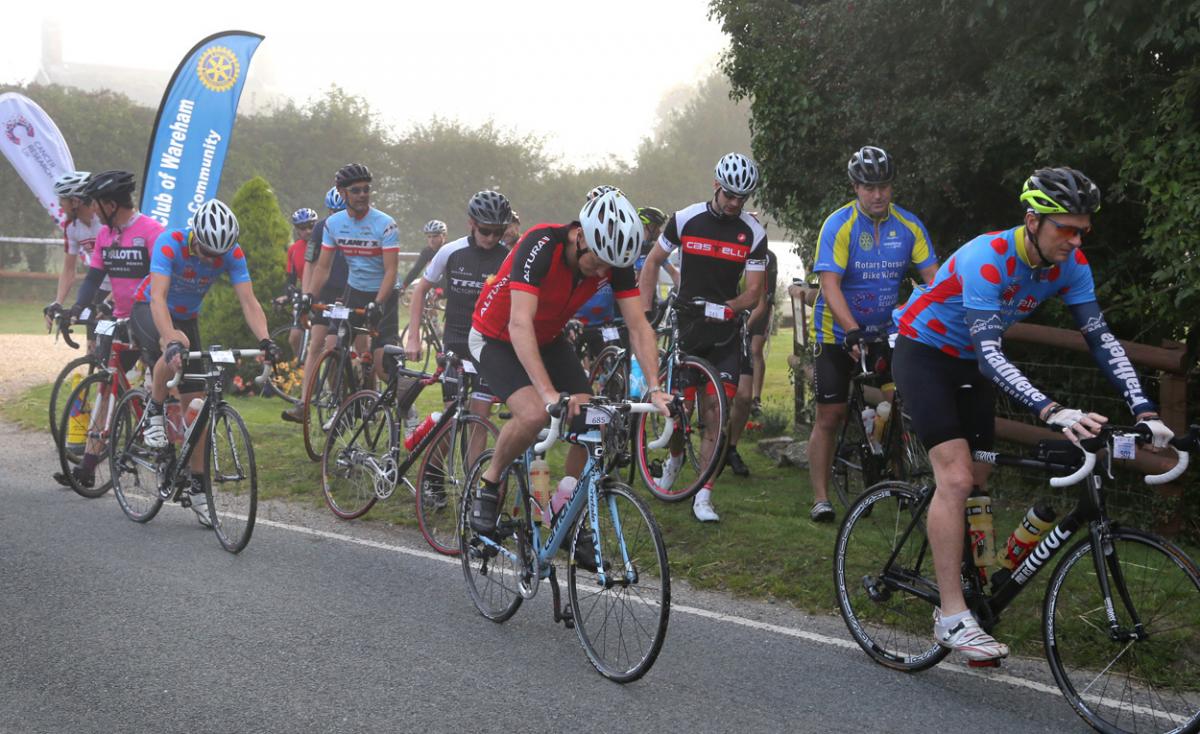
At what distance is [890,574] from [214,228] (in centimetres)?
491

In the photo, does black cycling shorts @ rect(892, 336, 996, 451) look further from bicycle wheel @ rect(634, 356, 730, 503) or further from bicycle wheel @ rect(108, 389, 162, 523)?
bicycle wheel @ rect(108, 389, 162, 523)

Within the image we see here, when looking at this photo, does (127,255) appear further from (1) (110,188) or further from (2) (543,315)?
(2) (543,315)

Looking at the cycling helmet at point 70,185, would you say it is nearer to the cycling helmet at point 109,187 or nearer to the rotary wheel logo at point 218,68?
the cycling helmet at point 109,187

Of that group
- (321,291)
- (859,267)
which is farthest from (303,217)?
(859,267)

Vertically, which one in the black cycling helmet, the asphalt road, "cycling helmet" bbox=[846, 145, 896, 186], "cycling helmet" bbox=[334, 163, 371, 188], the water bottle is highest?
"cycling helmet" bbox=[846, 145, 896, 186]

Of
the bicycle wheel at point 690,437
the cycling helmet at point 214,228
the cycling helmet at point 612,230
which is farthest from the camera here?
the cycling helmet at point 214,228

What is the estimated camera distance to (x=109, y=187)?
29.0 feet

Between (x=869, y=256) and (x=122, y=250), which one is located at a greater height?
(x=869, y=256)

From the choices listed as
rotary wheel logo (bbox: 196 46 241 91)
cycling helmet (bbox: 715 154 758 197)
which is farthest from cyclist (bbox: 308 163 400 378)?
rotary wheel logo (bbox: 196 46 241 91)

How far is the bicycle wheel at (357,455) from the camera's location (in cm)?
826

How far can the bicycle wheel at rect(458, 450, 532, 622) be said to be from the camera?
604 cm

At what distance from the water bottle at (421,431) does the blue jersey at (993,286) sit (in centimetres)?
331

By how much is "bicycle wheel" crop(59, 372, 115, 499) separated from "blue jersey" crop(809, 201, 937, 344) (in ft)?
18.1

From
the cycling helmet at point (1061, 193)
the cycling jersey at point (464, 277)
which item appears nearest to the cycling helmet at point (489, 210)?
the cycling jersey at point (464, 277)
